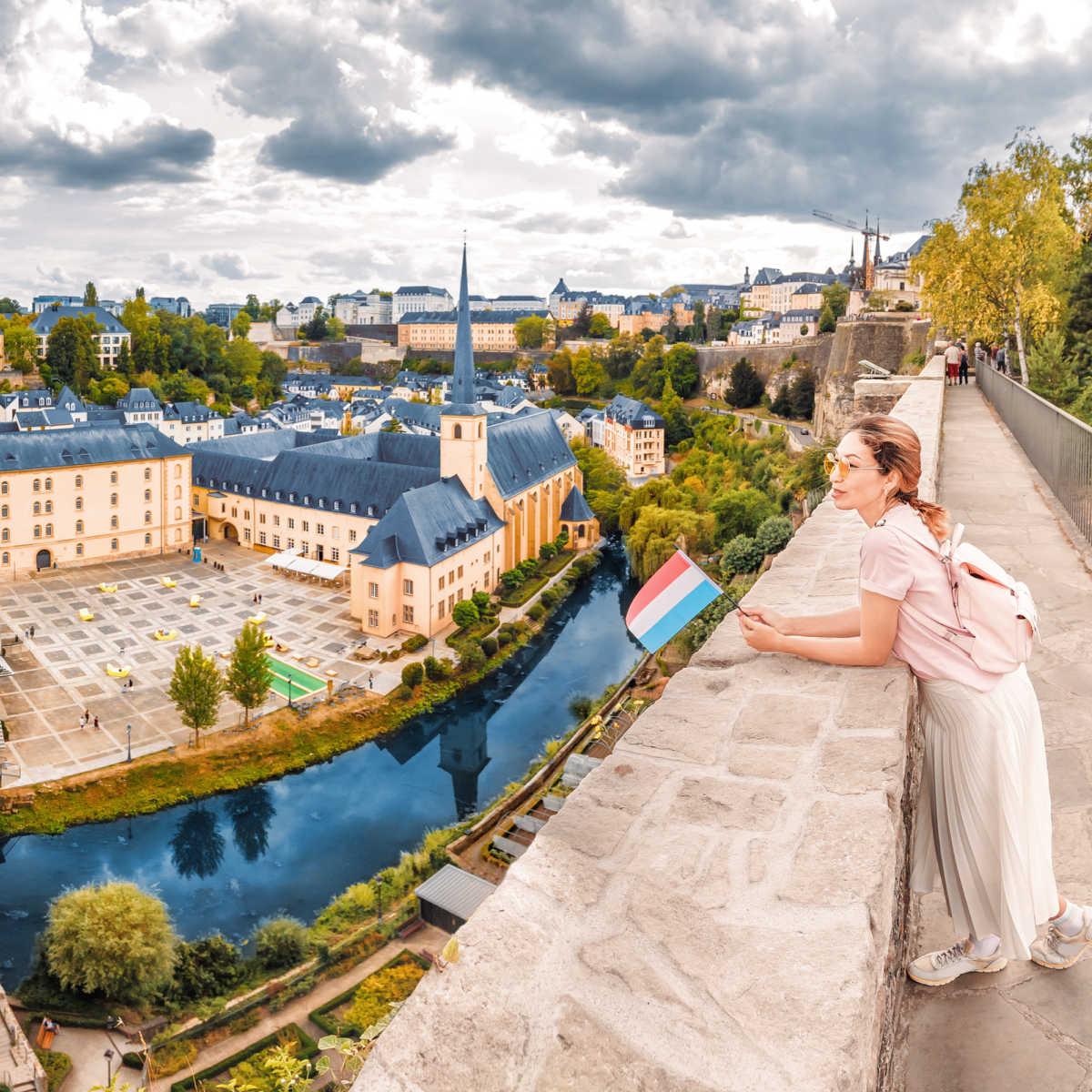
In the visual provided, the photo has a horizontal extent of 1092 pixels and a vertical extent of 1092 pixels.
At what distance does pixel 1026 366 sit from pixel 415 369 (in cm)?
8992

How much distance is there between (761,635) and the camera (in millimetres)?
3623

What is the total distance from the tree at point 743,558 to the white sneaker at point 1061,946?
2034 centimetres

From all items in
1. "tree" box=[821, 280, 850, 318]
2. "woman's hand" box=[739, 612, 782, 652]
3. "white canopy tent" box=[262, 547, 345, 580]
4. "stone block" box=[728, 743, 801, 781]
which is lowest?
"white canopy tent" box=[262, 547, 345, 580]

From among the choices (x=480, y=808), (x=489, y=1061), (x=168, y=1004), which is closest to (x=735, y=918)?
(x=489, y=1061)

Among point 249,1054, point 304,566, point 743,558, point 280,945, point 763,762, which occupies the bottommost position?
point 249,1054

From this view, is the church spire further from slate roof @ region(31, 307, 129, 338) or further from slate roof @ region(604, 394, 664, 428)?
slate roof @ region(31, 307, 129, 338)

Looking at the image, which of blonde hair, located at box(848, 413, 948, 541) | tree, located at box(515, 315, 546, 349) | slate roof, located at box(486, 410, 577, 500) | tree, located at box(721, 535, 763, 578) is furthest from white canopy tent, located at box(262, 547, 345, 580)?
tree, located at box(515, 315, 546, 349)

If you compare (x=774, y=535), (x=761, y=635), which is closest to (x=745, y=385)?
(x=774, y=535)

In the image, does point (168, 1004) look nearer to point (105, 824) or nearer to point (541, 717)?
point (105, 824)

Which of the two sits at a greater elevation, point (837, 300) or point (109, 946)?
point (837, 300)

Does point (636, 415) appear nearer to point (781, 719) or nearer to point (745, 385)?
point (745, 385)

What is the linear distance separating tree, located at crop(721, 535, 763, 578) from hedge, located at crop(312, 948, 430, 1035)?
498 inches

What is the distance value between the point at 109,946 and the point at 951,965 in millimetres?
15533

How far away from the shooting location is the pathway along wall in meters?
1.76
